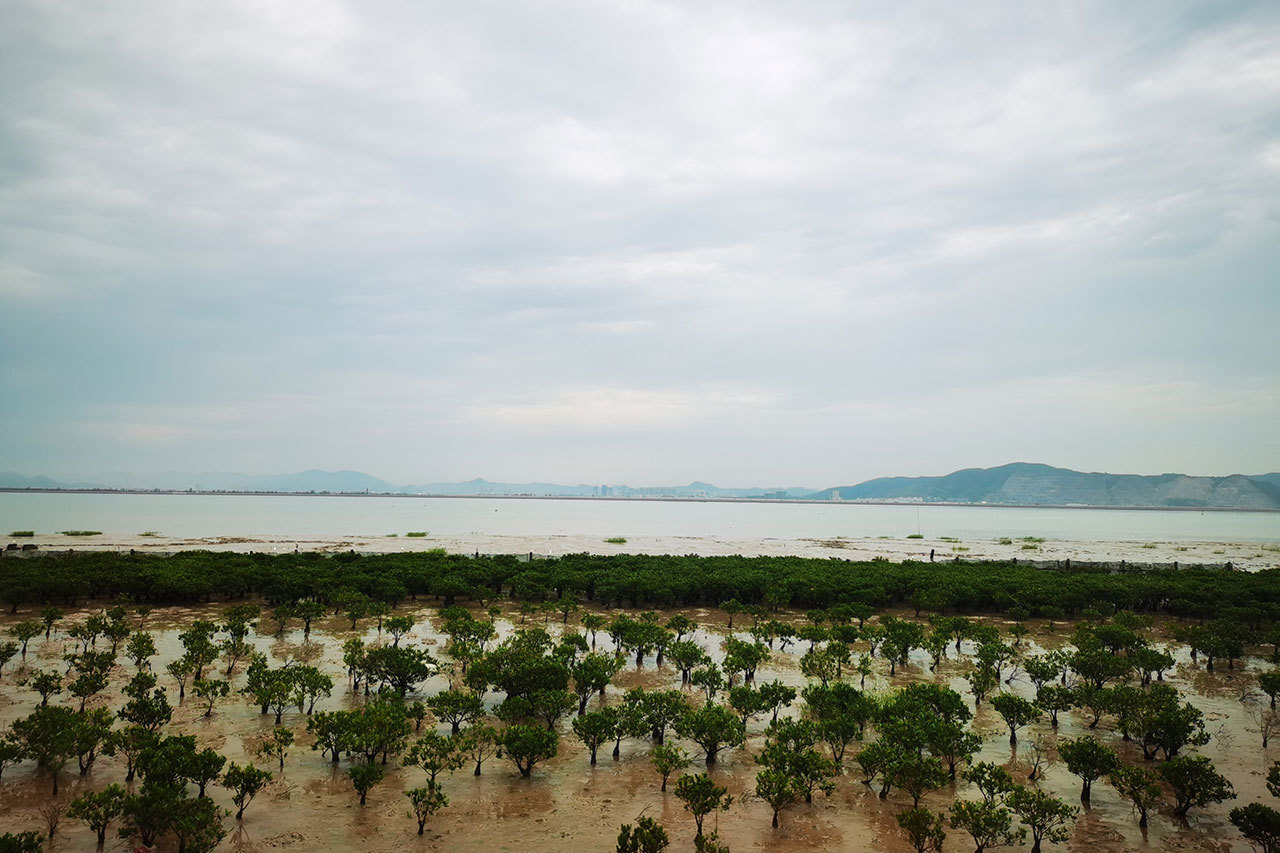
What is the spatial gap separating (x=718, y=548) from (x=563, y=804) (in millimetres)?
70147

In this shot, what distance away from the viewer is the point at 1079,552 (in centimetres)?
9044

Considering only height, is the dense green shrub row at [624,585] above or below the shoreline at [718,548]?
above

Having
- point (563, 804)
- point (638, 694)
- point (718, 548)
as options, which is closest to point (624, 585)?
point (638, 694)

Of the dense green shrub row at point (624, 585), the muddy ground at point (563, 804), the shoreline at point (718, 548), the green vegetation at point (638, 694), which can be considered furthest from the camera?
the shoreline at point (718, 548)

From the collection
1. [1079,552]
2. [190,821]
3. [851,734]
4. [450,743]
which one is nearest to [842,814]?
[851,734]

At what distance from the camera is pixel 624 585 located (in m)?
44.2

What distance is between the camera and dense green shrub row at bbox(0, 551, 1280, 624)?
41125 millimetres

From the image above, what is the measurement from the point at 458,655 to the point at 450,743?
32.4ft

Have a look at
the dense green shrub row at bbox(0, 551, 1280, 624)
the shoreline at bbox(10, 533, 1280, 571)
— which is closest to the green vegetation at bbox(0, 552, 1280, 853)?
the dense green shrub row at bbox(0, 551, 1280, 624)

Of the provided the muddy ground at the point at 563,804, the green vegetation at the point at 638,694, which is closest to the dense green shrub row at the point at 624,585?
the green vegetation at the point at 638,694

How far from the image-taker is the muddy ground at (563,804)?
1462 cm

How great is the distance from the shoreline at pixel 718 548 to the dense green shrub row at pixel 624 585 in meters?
21.6

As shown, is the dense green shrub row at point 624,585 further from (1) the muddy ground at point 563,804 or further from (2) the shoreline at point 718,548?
(2) the shoreline at point 718,548

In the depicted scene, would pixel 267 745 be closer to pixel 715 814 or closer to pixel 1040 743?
pixel 715 814
